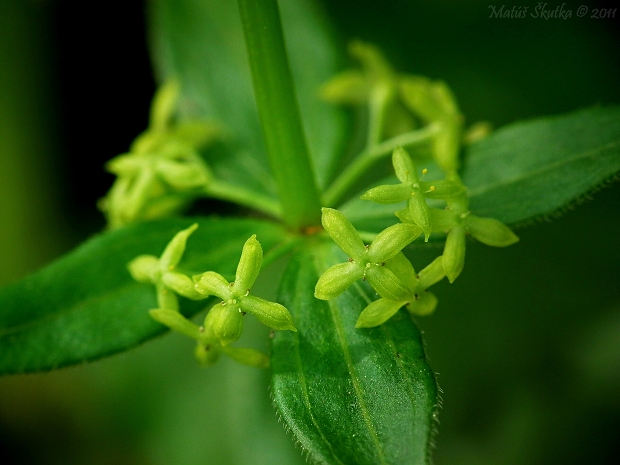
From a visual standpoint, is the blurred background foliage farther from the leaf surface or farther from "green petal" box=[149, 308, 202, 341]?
"green petal" box=[149, 308, 202, 341]

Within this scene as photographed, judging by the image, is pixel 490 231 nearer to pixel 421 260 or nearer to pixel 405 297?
pixel 405 297

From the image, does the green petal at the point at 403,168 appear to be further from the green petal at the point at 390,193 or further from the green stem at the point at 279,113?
the green stem at the point at 279,113

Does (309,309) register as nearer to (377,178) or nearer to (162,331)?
(162,331)

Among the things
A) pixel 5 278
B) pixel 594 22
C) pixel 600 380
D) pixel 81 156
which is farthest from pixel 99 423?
pixel 594 22

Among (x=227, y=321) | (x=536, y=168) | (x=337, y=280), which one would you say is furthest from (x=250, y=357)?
(x=536, y=168)

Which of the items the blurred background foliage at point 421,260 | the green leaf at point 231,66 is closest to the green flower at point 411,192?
the green leaf at point 231,66
